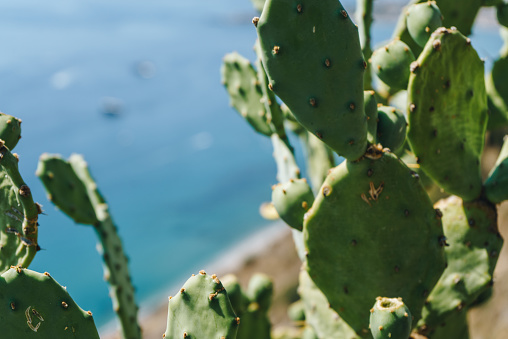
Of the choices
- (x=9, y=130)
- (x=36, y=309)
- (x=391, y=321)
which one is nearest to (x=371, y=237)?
(x=391, y=321)

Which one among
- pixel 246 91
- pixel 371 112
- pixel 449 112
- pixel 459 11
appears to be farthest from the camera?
pixel 246 91

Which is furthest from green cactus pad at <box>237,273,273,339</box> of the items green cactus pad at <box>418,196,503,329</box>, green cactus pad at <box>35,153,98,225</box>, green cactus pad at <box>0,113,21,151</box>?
green cactus pad at <box>0,113,21,151</box>

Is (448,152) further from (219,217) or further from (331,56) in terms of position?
(219,217)

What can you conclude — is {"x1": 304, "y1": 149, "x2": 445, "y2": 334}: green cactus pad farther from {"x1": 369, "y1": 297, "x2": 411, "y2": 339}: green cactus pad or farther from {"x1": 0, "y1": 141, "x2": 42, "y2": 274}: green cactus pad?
{"x1": 0, "y1": 141, "x2": 42, "y2": 274}: green cactus pad

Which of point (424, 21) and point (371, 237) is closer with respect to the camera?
point (371, 237)

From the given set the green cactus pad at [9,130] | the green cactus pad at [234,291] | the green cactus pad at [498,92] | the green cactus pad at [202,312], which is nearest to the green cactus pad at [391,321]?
the green cactus pad at [202,312]

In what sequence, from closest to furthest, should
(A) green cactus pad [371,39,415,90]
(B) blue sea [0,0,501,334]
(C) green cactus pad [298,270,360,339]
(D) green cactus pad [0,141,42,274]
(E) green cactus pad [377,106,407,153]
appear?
1. (D) green cactus pad [0,141,42,274]
2. (E) green cactus pad [377,106,407,153]
3. (A) green cactus pad [371,39,415,90]
4. (C) green cactus pad [298,270,360,339]
5. (B) blue sea [0,0,501,334]

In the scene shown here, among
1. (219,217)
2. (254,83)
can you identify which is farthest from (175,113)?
(254,83)

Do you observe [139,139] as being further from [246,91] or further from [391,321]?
[391,321]
